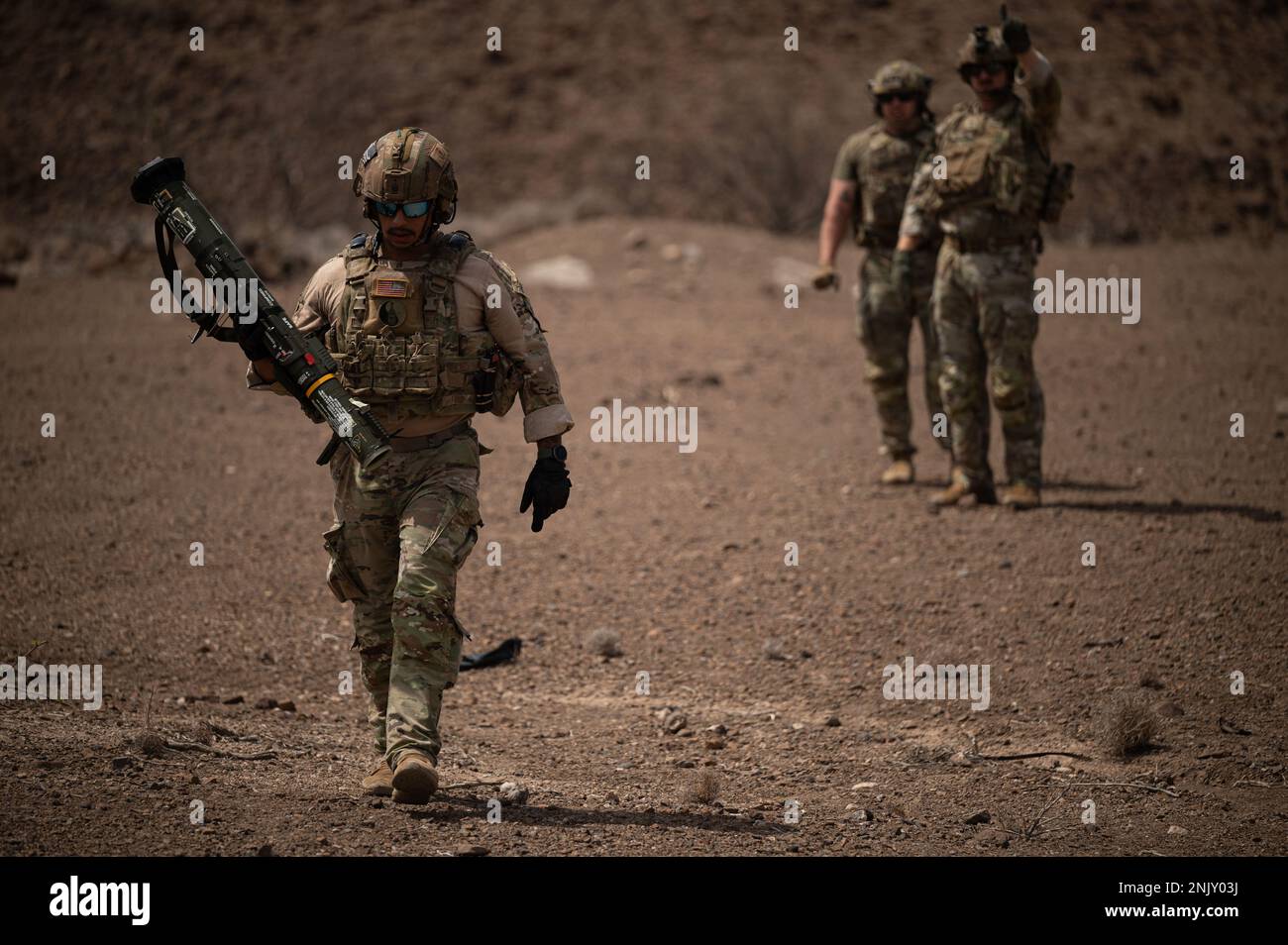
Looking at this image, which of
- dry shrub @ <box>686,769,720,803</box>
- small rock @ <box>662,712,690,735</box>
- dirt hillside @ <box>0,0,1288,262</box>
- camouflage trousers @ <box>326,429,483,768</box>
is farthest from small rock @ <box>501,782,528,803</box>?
dirt hillside @ <box>0,0,1288,262</box>

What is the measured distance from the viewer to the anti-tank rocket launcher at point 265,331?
4.69 m

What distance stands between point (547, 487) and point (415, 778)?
1.00 metres

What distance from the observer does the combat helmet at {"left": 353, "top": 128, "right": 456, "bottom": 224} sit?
4.76 m

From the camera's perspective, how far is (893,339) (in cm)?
908

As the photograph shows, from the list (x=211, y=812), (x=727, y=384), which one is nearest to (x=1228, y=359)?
(x=727, y=384)

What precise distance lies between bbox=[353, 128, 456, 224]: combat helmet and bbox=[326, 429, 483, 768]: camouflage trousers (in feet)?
2.68

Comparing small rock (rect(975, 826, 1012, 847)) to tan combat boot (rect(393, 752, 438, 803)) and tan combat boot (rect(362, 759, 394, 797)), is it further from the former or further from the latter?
tan combat boot (rect(362, 759, 394, 797))

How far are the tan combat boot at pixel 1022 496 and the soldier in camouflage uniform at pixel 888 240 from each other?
938 millimetres

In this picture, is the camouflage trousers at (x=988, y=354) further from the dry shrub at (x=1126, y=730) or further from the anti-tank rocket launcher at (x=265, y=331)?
the anti-tank rocket launcher at (x=265, y=331)

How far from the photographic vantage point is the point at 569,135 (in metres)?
26.7

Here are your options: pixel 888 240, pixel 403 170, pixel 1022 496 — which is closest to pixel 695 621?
pixel 1022 496

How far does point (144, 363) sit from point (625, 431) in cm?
408

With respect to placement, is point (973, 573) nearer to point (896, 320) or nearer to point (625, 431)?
point (896, 320)

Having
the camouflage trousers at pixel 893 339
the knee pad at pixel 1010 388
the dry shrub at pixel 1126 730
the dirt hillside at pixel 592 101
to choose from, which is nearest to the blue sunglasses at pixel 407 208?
the dry shrub at pixel 1126 730
